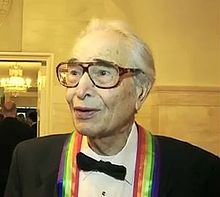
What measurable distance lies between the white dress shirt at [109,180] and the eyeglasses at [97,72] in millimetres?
184

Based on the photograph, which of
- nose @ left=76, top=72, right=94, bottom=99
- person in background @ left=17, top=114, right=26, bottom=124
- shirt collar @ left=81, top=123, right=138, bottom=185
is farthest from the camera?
person in background @ left=17, top=114, right=26, bottom=124

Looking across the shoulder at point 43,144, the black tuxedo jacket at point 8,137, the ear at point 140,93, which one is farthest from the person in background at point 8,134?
the ear at point 140,93

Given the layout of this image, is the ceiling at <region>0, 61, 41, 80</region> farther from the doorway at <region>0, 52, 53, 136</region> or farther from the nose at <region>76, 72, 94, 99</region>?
the nose at <region>76, 72, 94, 99</region>

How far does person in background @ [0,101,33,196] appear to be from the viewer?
126 inches

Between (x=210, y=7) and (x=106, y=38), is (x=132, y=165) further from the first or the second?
(x=210, y=7)

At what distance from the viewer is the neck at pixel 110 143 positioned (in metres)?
1.25

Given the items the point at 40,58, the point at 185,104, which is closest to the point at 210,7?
the point at 185,104

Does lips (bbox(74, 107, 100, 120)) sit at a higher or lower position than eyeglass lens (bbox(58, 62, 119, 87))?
lower

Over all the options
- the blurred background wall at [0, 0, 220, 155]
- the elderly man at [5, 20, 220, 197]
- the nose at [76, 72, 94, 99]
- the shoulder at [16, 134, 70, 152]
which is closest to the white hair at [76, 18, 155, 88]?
the elderly man at [5, 20, 220, 197]

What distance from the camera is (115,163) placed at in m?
1.25

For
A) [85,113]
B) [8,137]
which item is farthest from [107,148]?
[8,137]

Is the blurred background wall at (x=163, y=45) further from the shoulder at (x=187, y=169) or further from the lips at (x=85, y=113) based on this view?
the lips at (x=85, y=113)

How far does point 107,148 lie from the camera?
49.6 inches

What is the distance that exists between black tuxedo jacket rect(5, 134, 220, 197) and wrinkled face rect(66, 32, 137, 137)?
15 centimetres
